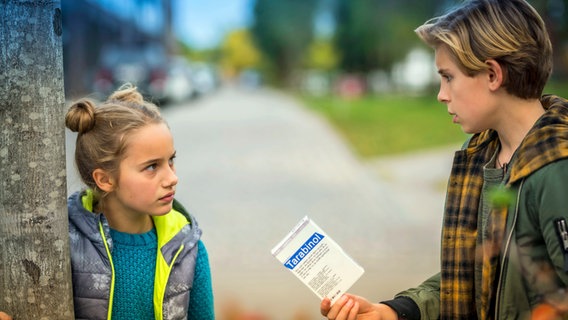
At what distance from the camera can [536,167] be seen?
6.90 feet

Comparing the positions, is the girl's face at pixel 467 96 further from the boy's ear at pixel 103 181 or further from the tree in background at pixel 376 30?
the tree in background at pixel 376 30

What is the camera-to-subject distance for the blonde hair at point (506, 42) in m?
2.26

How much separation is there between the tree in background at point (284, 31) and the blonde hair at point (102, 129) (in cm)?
5439

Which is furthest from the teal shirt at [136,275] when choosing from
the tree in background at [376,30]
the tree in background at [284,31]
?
the tree in background at [284,31]

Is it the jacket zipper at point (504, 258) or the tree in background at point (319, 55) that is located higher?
the tree in background at point (319, 55)

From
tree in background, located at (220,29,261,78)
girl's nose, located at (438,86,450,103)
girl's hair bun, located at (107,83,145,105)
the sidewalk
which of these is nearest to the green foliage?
tree in background, located at (220,29,261,78)

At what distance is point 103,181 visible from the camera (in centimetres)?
254

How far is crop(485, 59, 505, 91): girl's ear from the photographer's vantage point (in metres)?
2.28

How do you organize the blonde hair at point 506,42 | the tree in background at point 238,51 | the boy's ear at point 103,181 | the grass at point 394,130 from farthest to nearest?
the tree in background at point 238,51 < the grass at point 394,130 < the boy's ear at point 103,181 < the blonde hair at point 506,42

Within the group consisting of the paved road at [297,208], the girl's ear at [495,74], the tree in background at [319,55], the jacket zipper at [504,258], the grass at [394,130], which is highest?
the tree in background at [319,55]

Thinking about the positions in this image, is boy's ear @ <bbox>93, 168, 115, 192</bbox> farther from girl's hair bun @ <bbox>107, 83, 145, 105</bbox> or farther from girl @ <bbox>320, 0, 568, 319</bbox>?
girl @ <bbox>320, 0, 568, 319</bbox>

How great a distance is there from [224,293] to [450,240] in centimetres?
311

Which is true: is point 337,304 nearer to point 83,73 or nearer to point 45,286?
point 45,286

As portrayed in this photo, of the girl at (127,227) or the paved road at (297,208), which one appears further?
the paved road at (297,208)
